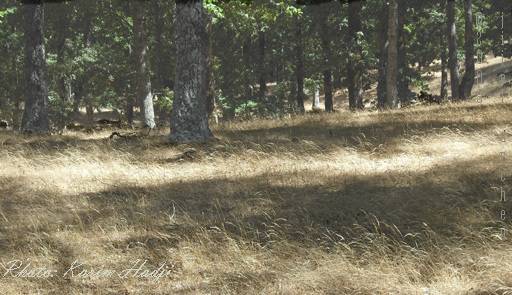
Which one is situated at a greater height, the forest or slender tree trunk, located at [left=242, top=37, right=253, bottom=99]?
slender tree trunk, located at [left=242, top=37, right=253, bottom=99]

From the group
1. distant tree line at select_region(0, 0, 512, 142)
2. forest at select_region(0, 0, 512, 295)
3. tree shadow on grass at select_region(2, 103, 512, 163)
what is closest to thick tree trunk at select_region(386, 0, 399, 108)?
distant tree line at select_region(0, 0, 512, 142)

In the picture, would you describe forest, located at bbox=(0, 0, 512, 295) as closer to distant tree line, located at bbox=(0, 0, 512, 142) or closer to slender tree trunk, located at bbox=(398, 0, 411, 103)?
distant tree line, located at bbox=(0, 0, 512, 142)

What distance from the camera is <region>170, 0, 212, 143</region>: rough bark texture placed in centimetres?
1241

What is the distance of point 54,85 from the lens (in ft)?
114

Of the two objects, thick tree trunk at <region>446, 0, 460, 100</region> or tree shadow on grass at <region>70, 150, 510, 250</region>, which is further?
thick tree trunk at <region>446, 0, 460, 100</region>

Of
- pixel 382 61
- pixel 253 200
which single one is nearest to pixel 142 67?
pixel 382 61

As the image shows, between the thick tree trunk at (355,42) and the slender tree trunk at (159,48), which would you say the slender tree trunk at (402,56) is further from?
the slender tree trunk at (159,48)

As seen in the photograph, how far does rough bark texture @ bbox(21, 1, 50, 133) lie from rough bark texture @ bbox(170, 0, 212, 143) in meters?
6.21

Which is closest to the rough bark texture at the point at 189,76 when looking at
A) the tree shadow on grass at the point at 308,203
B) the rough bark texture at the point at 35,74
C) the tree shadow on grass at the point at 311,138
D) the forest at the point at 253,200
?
the forest at the point at 253,200

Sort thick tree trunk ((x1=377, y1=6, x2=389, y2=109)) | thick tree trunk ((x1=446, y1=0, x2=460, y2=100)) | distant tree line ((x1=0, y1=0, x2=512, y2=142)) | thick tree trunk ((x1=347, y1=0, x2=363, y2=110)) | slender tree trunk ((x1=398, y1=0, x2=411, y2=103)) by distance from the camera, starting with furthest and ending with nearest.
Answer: slender tree trunk ((x1=398, y1=0, x2=411, y2=103)), thick tree trunk ((x1=347, y1=0, x2=363, y2=110)), thick tree trunk ((x1=446, y1=0, x2=460, y2=100)), thick tree trunk ((x1=377, y1=6, x2=389, y2=109)), distant tree line ((x1=0, y1=0, x2=512, y2=142))

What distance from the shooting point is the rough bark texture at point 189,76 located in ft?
40.7

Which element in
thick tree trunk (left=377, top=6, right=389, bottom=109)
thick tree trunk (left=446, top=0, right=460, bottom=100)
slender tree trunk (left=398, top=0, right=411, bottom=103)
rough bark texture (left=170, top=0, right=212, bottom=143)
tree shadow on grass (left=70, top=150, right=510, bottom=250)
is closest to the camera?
tree shadow on grass (left=70, top=150, right=510, bottom=250)

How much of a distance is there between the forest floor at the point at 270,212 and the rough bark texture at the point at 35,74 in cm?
406

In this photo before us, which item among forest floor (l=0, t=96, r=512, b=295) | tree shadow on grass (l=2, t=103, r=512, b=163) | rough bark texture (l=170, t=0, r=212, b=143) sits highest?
rough bark texture (l=170, t=0, r=212, b=143)
